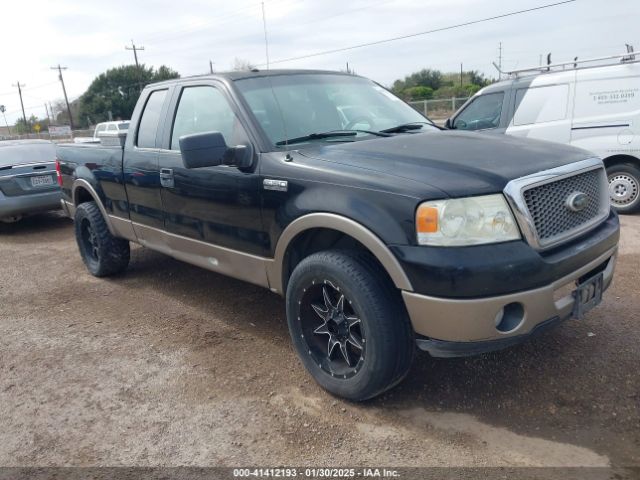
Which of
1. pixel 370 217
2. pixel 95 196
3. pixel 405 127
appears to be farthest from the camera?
pixel 95 196

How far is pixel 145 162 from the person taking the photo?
4.48 m

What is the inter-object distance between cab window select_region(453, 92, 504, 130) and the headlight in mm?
5762

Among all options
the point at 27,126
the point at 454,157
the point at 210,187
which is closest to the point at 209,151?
the point at 210,187

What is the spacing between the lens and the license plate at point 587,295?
9.31 ft

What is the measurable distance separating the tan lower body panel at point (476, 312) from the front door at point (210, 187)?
1208mm

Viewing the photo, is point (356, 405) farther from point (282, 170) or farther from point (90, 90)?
point (90, 90)

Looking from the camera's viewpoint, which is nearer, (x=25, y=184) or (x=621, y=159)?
(x=621, y=159)

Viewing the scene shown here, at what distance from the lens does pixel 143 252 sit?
6816 mm

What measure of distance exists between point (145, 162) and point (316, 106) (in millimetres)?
1562

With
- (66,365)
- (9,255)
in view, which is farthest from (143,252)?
(66,365)

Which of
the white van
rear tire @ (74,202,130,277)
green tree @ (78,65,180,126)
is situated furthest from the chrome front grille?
green tree @ (78,65,180,126)

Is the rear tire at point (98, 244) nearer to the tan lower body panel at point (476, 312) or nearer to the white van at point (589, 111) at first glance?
the tan lower body panel at point (476, 312)

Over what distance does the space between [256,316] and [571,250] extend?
2538 mm

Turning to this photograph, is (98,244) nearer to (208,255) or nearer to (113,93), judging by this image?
(208,255)
